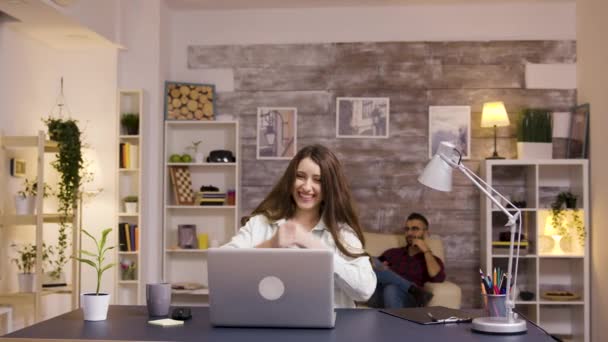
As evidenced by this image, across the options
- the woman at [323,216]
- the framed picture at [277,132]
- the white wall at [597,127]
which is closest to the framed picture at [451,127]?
the white wall at [597,127]

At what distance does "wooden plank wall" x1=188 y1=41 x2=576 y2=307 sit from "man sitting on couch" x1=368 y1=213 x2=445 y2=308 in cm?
41

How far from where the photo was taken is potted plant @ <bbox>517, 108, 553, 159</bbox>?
6.40 m

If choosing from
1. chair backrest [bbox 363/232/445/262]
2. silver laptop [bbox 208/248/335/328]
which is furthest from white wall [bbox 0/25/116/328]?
silver laptop [bbox 208/248/335/328]

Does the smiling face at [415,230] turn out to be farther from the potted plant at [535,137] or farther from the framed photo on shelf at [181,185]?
the framed photo on shelf at [181,185]

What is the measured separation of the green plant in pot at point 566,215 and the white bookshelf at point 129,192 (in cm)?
333

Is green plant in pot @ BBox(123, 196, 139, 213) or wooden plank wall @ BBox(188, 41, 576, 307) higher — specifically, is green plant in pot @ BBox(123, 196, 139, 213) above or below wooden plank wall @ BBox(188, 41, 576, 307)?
below

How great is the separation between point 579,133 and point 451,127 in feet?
3.38

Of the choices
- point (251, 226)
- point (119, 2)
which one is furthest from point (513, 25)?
point (251, 226)

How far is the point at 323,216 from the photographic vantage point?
2.98 metres

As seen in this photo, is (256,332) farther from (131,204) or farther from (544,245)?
(544,245)

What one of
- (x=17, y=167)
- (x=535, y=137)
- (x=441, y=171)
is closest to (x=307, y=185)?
(x=441, y=171)

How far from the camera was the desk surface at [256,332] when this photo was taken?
2295 mm

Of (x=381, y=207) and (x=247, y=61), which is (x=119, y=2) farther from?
(x=381, y=207)

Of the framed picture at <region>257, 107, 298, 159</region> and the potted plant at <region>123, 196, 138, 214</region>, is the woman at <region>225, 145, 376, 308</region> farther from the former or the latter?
the framed picture at <region>257, 107, 298, 159</region>
